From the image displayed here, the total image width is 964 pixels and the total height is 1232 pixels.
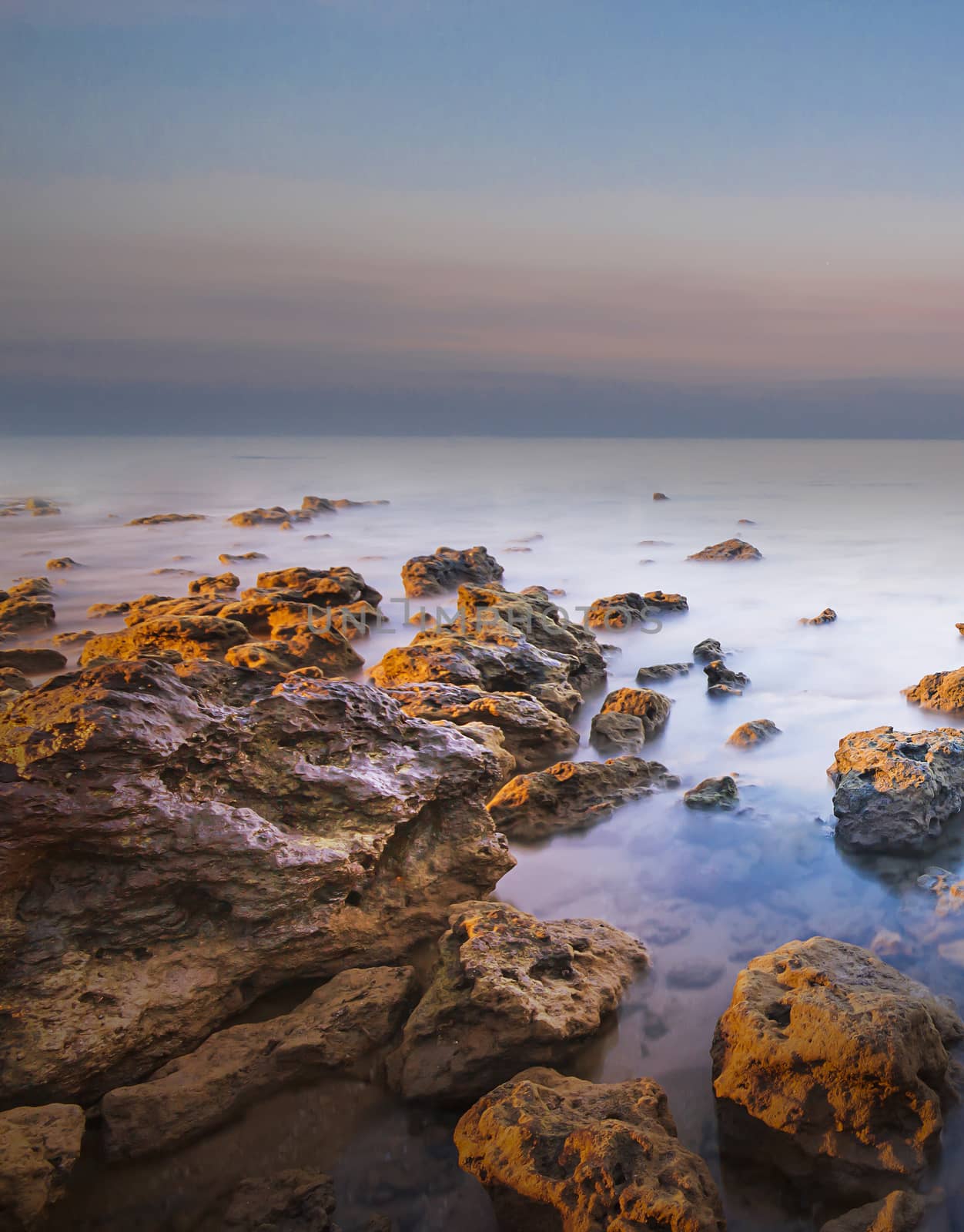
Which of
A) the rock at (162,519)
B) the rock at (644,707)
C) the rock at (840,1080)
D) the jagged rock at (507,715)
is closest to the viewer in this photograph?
the rock at (840,1080)

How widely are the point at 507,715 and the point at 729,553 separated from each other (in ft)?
41.4

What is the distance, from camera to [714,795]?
5.52 m

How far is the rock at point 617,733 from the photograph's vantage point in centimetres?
644

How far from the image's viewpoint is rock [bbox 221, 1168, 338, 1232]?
249cm

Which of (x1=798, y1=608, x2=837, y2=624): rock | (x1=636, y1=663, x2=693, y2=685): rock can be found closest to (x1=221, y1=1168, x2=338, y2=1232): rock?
(x1=636, y1=663, x2=693, y2=685): rock

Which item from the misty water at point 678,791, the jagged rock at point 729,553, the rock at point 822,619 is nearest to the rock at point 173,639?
the misty water at point 678,791

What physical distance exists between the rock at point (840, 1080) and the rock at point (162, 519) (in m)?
21.8

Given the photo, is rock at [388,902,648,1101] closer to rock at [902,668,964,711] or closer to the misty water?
the misty water

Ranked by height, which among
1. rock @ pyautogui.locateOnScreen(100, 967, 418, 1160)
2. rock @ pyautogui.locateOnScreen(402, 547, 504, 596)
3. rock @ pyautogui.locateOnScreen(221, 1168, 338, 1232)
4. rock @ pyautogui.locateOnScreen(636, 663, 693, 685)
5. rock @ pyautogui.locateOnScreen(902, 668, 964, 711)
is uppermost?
rock @ pyautogui.locateOnScreen(402, 547, 504, 596)

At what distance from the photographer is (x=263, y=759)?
3.71m

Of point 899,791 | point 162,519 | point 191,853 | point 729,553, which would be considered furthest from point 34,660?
point 162,519

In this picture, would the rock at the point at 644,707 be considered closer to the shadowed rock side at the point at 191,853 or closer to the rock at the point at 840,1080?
the shadowed rock side at the point at 191,853

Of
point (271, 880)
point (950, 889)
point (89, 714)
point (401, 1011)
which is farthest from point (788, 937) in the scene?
point (89, 714)

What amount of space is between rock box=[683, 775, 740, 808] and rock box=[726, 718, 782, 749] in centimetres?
95
